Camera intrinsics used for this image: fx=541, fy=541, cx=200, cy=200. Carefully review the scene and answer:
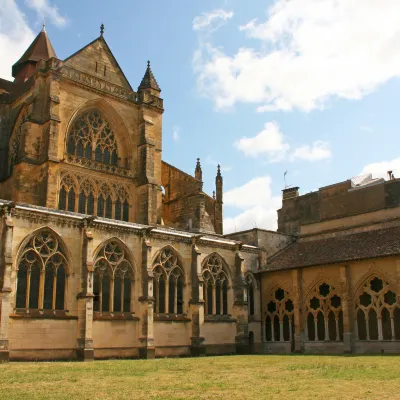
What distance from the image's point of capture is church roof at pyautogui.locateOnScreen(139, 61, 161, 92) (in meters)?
37.4

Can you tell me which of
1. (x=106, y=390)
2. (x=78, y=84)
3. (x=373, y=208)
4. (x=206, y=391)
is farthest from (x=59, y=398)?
(x=373, y=208)

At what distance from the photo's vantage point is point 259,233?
35188 mm

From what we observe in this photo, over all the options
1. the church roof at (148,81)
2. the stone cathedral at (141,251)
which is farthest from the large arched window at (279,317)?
the church roof at (148,81)

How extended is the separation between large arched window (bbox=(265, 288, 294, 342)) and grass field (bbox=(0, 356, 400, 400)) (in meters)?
13.8

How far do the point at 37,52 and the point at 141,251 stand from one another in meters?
25.5

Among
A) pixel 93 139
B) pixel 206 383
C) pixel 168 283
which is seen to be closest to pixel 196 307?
pixel 168 283

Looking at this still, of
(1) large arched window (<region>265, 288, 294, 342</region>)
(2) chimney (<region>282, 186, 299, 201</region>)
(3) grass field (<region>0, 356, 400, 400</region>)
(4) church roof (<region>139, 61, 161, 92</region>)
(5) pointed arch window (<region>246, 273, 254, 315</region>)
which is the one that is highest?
(4) church roof (<region>139, 61, 161, 92</region>)

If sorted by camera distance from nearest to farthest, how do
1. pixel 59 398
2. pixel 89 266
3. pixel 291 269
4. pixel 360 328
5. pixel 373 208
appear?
1. pixel 59 398
2. pixel 89 266
3. pixel 360 328
4. pixel 291 269
5. pixel 373 208

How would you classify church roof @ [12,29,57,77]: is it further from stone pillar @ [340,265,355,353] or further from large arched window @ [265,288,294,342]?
stone pillar @ [340,265,355,353]

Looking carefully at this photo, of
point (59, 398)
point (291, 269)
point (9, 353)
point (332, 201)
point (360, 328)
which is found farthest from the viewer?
point (332, 201)

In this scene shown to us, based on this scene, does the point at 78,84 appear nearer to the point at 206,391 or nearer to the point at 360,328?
the point at 360,328

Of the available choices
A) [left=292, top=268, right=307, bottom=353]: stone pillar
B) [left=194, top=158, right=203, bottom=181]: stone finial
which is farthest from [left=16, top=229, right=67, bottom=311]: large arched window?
[left=194, top=158, right=203, bottom=181]: stone finial

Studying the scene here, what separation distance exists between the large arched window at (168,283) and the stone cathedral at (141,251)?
74mm

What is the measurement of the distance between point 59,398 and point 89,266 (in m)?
14.4
